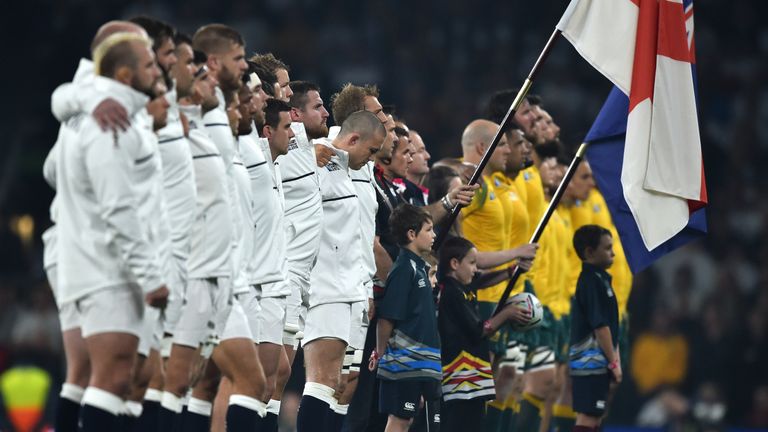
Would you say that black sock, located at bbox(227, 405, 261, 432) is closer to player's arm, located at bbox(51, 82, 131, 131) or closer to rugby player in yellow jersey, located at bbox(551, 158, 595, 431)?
player's arm, located at bbox(51, 82, 131, 131)

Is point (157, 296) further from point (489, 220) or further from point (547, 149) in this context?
point (547, 149)

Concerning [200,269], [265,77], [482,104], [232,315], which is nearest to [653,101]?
[265,77]

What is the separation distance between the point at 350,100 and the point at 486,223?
150 centimetres

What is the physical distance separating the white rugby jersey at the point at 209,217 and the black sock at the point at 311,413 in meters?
1.80

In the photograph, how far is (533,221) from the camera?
36.0 feet

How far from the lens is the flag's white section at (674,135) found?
947cm

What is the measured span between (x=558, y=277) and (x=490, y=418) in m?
1.55

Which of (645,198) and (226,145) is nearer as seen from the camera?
(226,145)

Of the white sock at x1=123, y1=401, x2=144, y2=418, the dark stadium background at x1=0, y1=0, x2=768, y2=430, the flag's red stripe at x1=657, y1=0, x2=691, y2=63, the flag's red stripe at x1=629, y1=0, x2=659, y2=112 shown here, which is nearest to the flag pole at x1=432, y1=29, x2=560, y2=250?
the flag's red stripe at x1=629, y1=0, x2=659, y2=112

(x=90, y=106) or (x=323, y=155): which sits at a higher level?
(x=323, y=155)

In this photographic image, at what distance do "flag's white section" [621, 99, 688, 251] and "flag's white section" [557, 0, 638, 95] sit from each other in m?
0.26

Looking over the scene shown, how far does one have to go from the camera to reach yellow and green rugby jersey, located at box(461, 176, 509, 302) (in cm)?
1011

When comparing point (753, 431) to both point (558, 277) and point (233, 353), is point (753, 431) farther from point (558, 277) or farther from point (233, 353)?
point (233, 353)

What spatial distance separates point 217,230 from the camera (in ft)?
21.3
